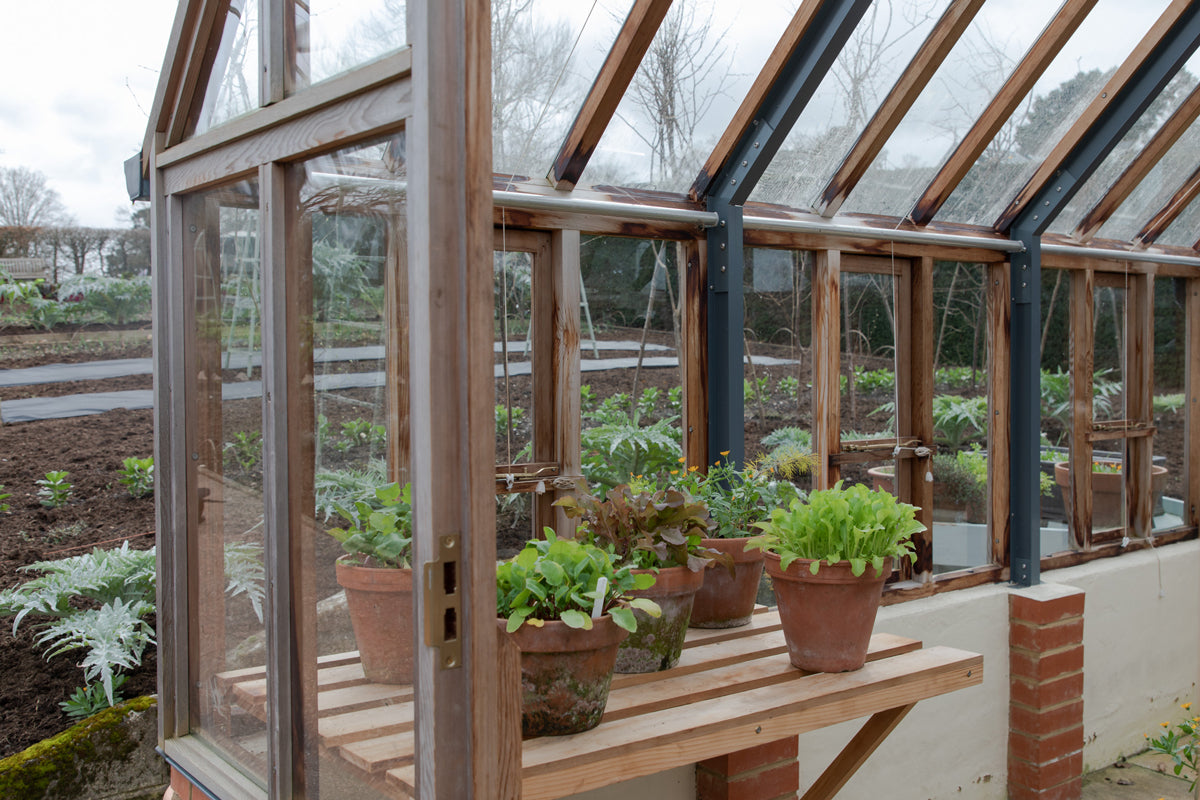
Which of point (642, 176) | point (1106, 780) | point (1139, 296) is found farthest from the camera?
point (1139, 296)

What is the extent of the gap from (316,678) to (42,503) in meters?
2.22

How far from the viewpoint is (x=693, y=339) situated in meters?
2.90

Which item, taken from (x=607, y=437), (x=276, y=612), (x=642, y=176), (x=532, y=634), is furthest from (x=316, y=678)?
(x=642, y=176)

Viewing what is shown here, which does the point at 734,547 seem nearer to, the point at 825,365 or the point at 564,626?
the point at 564,626

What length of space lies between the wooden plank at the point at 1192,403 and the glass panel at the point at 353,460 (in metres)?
4.58

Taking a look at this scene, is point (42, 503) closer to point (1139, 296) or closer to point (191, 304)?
point (191, 304)

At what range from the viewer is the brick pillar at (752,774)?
2.59 m

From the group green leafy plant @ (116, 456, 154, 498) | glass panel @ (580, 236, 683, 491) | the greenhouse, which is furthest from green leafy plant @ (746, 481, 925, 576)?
green leafy plant @ (116, 456, 154, 498)

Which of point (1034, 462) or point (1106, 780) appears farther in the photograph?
point (1106, 780)

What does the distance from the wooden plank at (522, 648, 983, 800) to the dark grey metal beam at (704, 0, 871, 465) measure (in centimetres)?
100

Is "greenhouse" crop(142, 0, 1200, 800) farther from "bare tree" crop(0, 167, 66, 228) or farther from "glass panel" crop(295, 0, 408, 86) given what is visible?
"bare tree" crop(0, 167, 66, 228)

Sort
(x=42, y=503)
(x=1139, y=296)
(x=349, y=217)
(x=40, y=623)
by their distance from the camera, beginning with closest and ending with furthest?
(x=349, y=217), (x=40, y=623), (x=42, y=503), (x=1139, y=296)

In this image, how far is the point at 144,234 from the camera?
13.5 ft

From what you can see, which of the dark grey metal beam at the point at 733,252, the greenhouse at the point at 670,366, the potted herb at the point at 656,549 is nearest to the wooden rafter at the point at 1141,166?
the greenhouse at the point at 670,366
